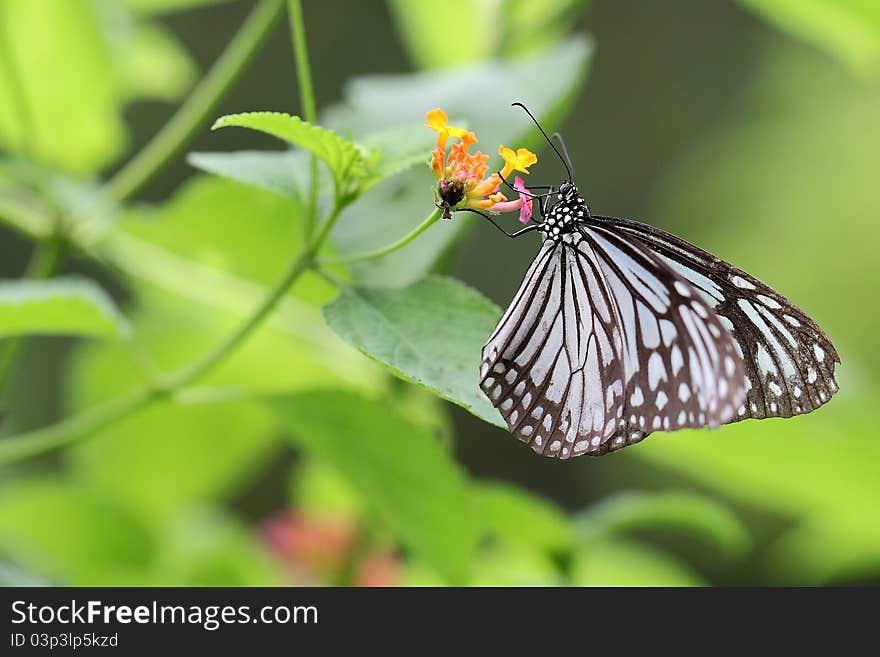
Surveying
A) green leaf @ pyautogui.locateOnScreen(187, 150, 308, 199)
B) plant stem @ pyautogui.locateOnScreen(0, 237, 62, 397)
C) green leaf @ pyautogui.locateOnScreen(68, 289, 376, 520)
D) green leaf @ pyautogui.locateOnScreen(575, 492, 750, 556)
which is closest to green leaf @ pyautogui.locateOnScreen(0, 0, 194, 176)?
plant stem @ pyautogui.locateOnScreen(0, 237, 62, 397)

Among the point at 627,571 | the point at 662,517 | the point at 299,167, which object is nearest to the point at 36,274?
the point at 299,167

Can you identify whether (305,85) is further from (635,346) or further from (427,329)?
(635,346)

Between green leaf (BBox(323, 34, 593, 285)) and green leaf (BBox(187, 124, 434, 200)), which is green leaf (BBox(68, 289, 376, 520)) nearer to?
green leaf (BBox(323, 34, 593, 285))

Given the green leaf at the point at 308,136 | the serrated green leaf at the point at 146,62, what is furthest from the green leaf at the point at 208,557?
the serrated green leaf at the point at 146,62

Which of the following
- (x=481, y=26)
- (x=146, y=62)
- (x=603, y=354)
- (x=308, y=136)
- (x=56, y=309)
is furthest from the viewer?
(x=146, y=62)

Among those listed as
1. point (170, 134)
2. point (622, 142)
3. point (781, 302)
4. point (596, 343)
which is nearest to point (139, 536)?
point (170, 134)
